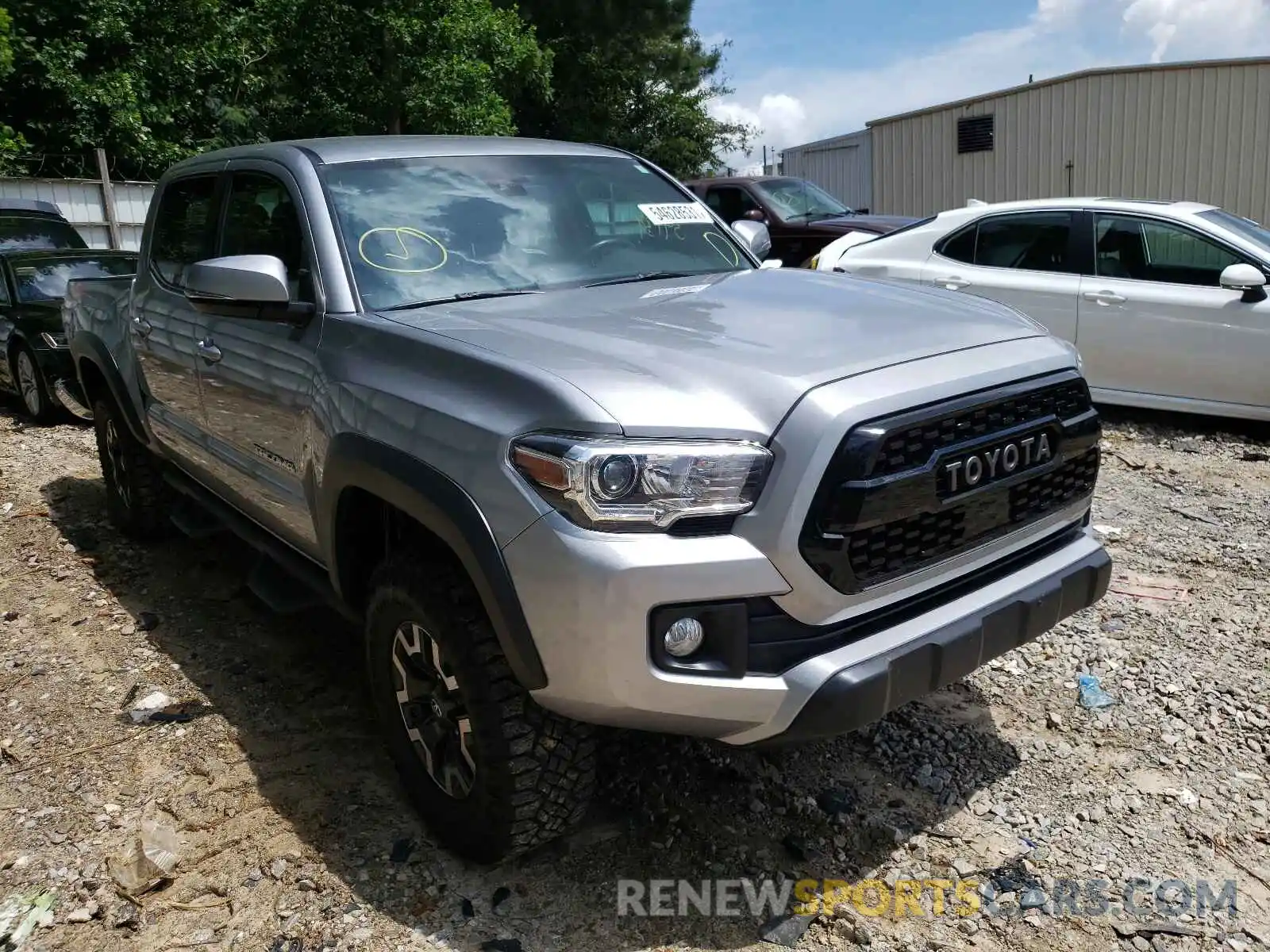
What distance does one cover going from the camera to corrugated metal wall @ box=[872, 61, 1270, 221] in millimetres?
16562

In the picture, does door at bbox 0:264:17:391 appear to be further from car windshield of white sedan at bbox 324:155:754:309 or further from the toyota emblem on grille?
the toyota emblem on grille

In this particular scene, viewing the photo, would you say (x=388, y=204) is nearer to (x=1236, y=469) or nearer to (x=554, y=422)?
(x=554, y=422)

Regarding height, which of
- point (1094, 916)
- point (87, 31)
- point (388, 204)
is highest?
point (87, 31)

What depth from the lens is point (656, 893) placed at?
9.08 ft

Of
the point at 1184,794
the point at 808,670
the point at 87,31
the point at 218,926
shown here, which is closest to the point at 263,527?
the point at 218,926

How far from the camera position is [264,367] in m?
3.47

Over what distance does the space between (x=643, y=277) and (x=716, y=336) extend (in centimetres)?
94

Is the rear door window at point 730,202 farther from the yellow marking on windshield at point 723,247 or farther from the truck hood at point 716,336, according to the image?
the truck hood at point 716,336

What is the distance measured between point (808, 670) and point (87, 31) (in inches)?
773

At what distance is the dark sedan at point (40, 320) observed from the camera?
Answer: 8484mm

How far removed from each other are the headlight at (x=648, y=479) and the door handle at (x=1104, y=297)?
557 cm

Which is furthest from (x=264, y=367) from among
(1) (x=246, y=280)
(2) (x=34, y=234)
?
(2) (x=34, y=234)

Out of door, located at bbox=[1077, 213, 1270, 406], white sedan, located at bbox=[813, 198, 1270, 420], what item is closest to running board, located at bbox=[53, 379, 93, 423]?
white sedan, located at bbox=[813, 198, 1270, 420]

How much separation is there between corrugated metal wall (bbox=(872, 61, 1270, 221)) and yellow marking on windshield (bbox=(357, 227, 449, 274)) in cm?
1576
